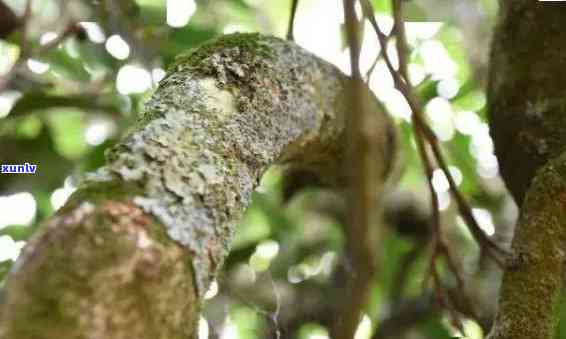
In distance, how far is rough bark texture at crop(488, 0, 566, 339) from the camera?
76 cm

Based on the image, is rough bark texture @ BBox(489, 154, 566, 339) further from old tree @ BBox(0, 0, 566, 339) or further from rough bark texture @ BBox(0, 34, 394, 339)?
rough bark texture @ BBox(0, 34, 394, 339)

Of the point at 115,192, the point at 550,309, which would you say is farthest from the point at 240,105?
the point at 550,309

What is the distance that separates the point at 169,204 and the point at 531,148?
18.2 inches

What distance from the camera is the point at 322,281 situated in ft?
5.36

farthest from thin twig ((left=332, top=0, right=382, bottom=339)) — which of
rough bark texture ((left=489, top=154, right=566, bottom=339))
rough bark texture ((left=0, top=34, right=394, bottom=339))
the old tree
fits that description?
rough bark texture ((left=489, top=154, right=566, bottom=339))

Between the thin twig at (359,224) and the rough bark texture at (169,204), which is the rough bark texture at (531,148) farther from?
the thin twig at (359,224)

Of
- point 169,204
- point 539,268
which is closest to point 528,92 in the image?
point 539,268

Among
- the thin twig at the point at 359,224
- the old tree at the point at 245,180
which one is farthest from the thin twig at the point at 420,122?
the thin twig at the point at 359,224

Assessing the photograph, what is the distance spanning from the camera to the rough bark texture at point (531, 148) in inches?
30.0

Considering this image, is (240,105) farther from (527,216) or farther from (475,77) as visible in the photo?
(475,77)

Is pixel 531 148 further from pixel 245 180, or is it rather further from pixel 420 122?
pixel 245 180

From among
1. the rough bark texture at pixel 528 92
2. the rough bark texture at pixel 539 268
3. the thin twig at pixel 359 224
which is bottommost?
the rough bark texture at pixel 539 268

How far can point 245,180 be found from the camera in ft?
2.18

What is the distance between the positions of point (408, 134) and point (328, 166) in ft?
1.68
